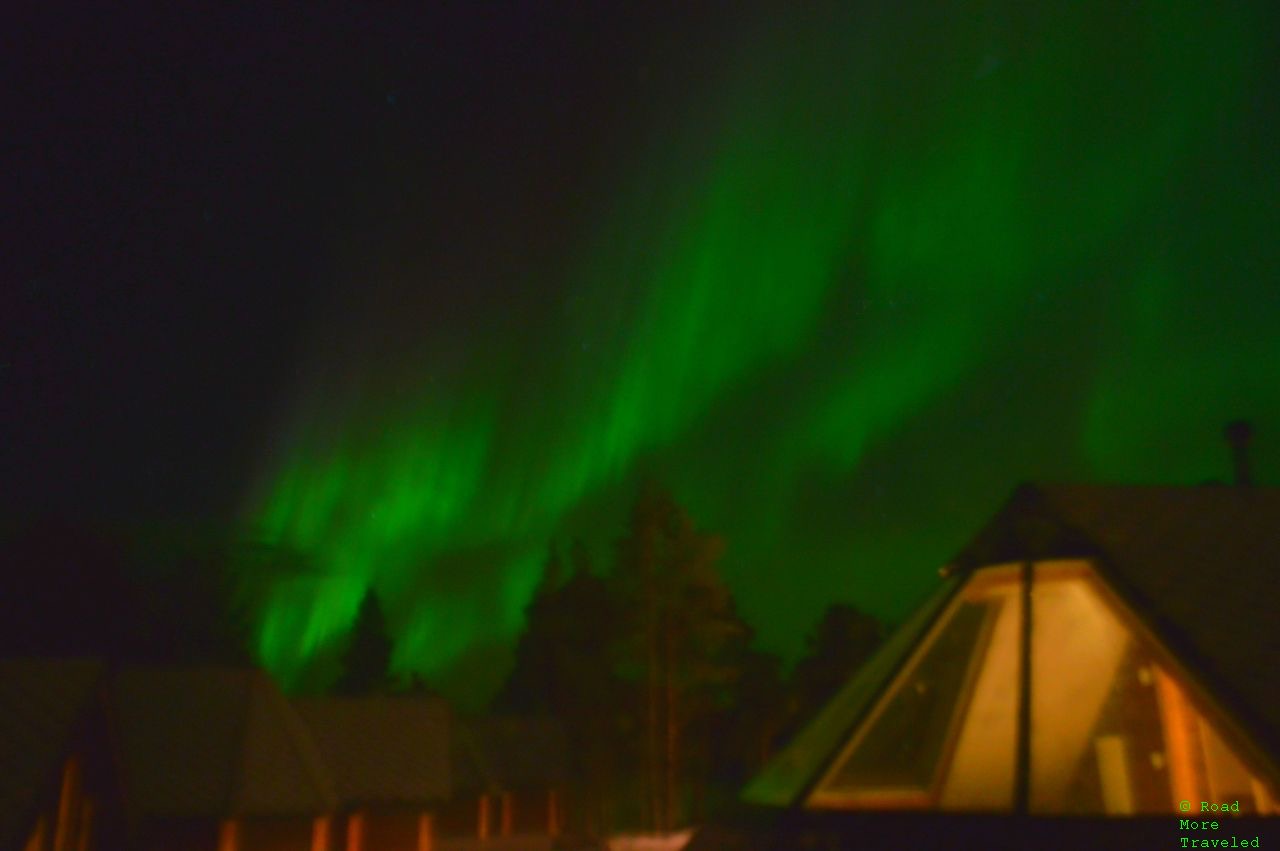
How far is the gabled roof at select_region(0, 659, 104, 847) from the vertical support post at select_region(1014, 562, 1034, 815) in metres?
18.7

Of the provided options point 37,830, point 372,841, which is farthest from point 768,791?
point 372,841

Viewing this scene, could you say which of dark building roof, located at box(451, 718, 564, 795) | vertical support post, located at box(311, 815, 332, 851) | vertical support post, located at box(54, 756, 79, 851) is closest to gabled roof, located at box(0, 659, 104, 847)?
vertical support post, located at box(54, 756, 79, 851)

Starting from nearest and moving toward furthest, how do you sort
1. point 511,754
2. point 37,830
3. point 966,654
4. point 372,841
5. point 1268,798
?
point 1268,798 < point 966,654 < point 37,830 < point 372,841 < point 511,754

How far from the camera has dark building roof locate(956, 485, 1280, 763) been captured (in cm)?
834

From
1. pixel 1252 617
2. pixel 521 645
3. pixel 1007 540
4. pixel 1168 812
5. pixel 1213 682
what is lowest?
pixel 1168 812

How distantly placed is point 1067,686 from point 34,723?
70.4 ft

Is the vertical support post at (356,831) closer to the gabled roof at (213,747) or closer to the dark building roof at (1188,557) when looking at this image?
the gabled roof at (213,747)

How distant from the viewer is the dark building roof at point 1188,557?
27.4 ft

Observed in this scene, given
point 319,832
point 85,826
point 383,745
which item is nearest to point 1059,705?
point 85,826

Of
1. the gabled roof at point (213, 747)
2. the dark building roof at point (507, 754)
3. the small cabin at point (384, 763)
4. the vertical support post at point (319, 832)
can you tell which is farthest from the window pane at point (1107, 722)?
the dark building roof at point (507, 754)

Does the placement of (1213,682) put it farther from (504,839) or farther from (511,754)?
(511,754)

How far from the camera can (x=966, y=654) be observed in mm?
9516

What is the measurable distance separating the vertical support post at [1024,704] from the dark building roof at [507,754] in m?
42.1

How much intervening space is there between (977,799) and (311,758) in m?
28.2
